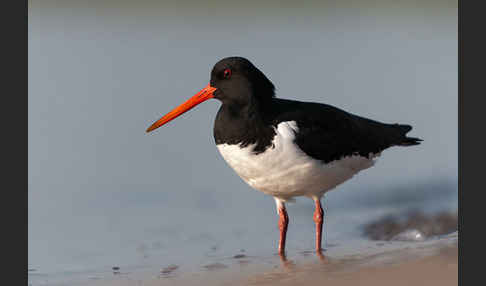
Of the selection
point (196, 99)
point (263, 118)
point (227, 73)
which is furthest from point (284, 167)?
point (196, 99)

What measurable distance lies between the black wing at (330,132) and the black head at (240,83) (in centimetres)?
18

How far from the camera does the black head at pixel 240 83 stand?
5.63 metres

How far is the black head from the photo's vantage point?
222 inches

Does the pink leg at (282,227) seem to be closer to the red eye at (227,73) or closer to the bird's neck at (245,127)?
the bird's neck at (245,127)

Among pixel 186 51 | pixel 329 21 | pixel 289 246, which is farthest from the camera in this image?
pixel 329 21

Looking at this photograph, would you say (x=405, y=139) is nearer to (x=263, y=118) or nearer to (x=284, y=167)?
(x=284, y=167)

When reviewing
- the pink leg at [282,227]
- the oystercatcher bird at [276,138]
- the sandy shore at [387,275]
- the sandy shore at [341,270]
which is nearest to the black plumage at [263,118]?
the oystercatcher bird at [276,138]

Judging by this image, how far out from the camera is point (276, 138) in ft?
17.7

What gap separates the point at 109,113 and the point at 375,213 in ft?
15.4

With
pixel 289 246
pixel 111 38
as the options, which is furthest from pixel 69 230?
pixel 111 38

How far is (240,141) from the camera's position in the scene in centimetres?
545

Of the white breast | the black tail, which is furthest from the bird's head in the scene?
the black tail

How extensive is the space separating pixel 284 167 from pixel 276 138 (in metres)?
0.27

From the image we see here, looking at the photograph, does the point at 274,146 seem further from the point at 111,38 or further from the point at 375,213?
the point at 111,38
